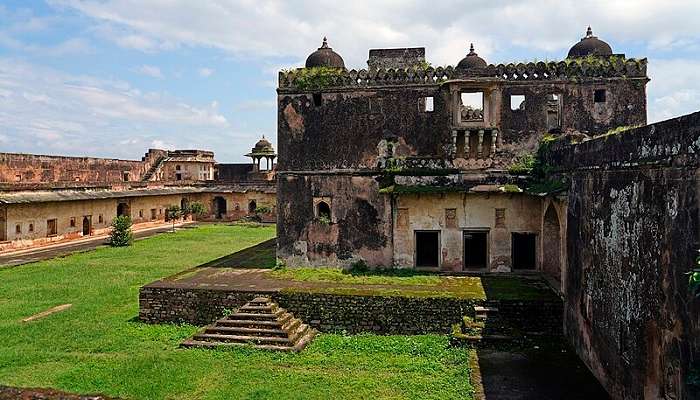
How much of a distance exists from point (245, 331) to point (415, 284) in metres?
4.50

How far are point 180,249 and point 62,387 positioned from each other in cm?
1713

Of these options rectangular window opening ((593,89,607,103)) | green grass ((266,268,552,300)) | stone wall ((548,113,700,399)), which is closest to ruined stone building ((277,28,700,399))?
rectangular window opening ((593,89,607,103))

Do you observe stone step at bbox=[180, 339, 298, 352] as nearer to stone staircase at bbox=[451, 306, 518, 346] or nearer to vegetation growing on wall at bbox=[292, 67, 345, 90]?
stone staircase at bbox=[451, 306, 518, 346]

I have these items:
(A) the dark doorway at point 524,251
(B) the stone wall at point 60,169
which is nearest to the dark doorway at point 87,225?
(B) the stone wall at point 60,169

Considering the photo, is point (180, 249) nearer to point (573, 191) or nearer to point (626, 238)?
point (573, 191)

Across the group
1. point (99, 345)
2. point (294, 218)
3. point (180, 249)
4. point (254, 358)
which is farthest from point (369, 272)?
point (180, 249)

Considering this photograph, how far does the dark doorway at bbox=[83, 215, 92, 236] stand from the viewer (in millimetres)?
30953

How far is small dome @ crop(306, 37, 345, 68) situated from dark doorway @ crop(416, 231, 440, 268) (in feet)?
20.6

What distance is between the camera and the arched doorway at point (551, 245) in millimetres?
15055

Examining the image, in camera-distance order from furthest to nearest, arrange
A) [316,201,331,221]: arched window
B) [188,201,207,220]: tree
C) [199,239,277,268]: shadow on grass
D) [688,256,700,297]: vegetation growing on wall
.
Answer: [188,201,207,220]: tree < [199,239,277,268]: shadow on grass < [316,201,331,221]: arched window < [688,256,700,297]: vegetation growing on wall

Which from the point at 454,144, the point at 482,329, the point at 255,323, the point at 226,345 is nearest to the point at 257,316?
the point at 255,323

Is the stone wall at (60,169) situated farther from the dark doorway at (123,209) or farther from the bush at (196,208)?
the bush at (196,208)

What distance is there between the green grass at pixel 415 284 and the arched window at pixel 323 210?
1557mm

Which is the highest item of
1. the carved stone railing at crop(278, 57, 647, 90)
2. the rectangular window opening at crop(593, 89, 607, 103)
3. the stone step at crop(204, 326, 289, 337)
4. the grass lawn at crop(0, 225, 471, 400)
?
the carved stone railing at crop(278, 57, 647, 90)
